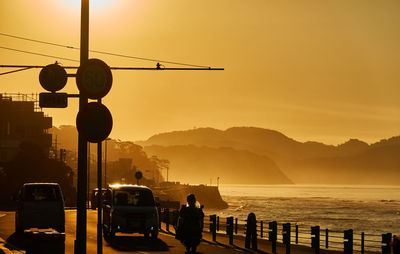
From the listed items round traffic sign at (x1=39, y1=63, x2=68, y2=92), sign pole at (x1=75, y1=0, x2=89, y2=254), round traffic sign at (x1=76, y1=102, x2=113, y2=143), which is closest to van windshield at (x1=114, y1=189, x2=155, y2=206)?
round traffic sign at (x1=39, y1=63, x2=68, y2=92)

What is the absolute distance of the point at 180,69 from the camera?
34844 mm

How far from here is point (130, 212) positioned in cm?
3456

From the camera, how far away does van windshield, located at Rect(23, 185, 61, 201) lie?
34.2 m

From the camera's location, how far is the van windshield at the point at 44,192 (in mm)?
34156

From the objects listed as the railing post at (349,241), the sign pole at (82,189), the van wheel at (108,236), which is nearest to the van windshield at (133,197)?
the van wheel at (108,236)

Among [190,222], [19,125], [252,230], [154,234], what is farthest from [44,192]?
[19,125]

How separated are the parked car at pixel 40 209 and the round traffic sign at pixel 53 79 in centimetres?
1703

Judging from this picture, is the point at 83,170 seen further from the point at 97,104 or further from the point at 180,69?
the point at 180,69

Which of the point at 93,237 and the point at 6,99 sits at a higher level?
the point at 6,99

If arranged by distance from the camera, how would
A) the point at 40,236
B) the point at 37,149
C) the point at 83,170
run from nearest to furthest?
the point at 83,170 < the point at 40,236 < the point at 37,149

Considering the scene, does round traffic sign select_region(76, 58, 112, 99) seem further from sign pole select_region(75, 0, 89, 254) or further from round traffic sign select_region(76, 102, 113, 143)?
sign pole select_region(75, 0, 89, 254)

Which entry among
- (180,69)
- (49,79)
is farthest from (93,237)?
(49,79)

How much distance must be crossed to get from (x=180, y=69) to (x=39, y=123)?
10410 centimetres

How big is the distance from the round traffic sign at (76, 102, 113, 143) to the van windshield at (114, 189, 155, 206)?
21243mm
